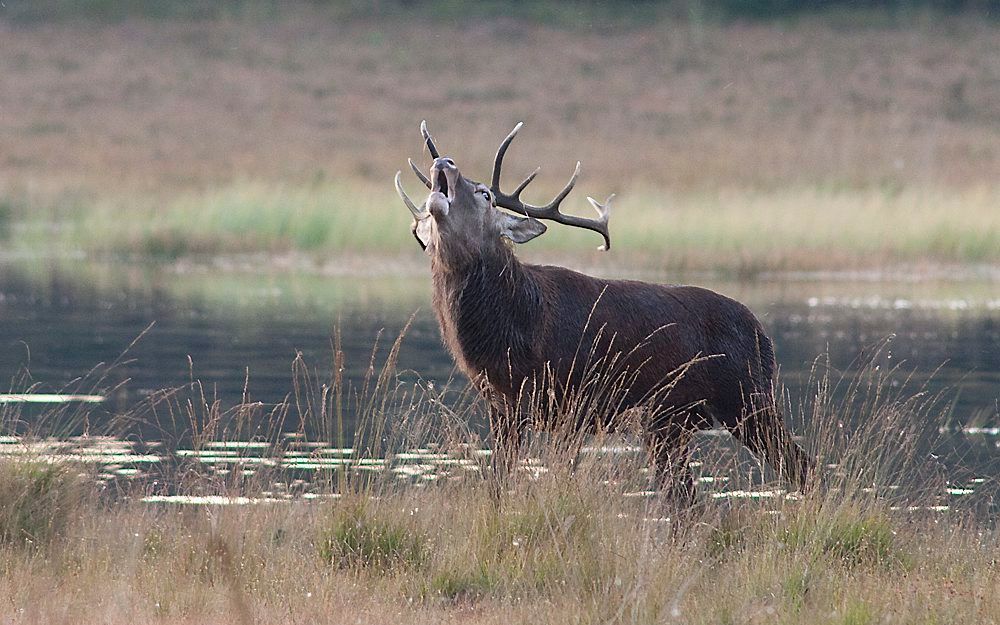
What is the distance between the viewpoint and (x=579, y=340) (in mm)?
9367

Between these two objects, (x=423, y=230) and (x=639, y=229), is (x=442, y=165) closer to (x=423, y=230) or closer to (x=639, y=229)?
(x=423, y=230)

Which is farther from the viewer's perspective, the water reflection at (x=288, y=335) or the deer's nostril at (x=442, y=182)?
the water reflection at (x=288, y=335)

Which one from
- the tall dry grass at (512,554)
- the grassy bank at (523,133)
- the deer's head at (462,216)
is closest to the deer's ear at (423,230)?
the deer's head at (462,216)

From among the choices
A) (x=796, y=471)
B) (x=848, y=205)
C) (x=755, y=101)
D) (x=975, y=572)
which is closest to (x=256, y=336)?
(x=796, y=471)

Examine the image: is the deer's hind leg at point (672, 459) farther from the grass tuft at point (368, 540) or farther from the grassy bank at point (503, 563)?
the grass tuft at point (368, 540)

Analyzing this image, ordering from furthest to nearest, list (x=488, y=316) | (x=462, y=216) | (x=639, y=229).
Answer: (x=639, y=229)
(x=488, y=316)
(x=462, y=216)

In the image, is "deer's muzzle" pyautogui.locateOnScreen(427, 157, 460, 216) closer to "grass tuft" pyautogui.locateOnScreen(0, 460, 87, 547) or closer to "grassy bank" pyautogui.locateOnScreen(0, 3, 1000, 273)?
"grass tuft" pyautogui.locateOnScreen(0, 460, 87, 547)

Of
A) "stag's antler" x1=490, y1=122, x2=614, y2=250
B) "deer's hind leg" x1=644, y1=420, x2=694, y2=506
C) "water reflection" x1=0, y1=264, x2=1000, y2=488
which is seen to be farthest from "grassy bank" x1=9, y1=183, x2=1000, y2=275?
"deer's hind leg" x1=644, y1=420, x2=694, y2=506

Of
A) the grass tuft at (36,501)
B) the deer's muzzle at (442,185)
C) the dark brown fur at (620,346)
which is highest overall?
the deer's muzzle at (442,185)

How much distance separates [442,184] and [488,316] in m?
0.72

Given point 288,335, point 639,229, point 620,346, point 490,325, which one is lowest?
point 288,335

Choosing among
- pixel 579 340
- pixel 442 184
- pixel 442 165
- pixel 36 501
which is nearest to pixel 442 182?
pixel 442 184

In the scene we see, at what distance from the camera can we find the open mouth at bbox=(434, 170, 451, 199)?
8.83 metres

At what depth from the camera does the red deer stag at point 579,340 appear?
9.05 meters
